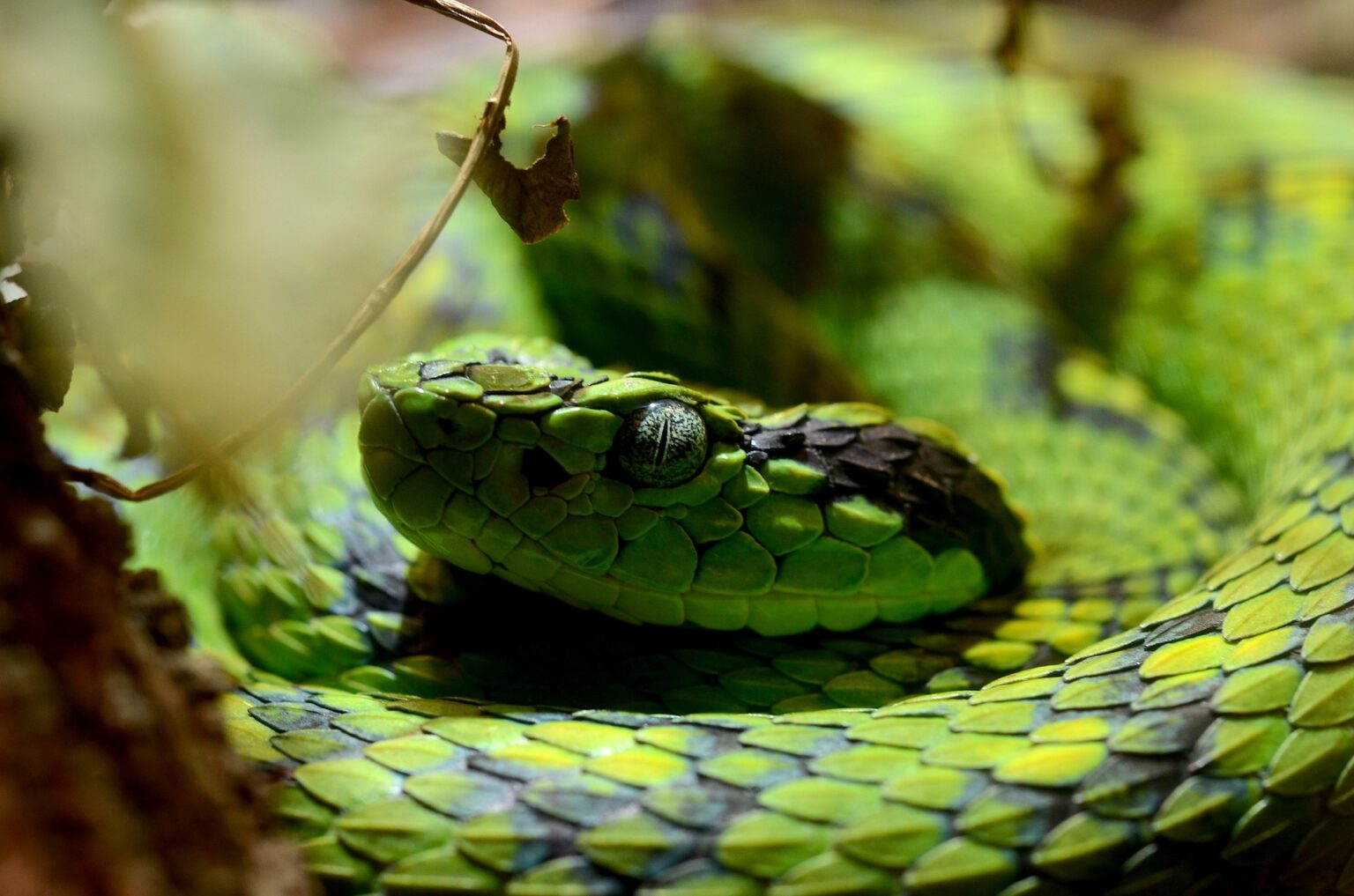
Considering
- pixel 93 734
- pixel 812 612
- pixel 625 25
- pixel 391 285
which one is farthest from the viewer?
pixel 625 25

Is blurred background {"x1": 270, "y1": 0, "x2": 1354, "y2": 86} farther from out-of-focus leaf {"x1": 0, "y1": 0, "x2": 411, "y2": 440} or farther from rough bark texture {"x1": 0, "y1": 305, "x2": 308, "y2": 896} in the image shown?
rough bark texture {"x1": 0, "y1": 305, "x2": 308, "y2": 896}

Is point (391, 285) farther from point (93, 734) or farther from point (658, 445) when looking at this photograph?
point (93, 734)

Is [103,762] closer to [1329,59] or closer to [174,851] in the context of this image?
[174,851]

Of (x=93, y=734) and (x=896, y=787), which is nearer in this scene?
(x=93, y=734)

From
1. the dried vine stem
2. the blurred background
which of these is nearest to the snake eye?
the dried vine stem

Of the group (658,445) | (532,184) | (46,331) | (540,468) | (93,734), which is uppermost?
(532,184)

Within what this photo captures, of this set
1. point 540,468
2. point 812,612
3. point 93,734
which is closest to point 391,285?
point 540,468

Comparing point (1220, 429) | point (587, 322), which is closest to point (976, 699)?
point (587, 322)
